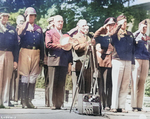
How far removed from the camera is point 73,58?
6.33 m

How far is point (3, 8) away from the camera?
6.02m

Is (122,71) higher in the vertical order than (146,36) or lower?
lower

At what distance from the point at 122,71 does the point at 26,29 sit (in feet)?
7.12

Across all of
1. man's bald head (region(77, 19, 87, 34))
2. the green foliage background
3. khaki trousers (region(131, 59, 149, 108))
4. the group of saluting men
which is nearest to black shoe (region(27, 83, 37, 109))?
the group of saluting men

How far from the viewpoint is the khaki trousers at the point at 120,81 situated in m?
6.48

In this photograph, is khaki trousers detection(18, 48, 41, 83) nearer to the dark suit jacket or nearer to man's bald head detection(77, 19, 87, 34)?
the dark suit jacket

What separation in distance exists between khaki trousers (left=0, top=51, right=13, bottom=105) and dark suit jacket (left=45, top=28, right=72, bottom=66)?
2.51 feet

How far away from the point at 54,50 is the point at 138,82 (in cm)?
196

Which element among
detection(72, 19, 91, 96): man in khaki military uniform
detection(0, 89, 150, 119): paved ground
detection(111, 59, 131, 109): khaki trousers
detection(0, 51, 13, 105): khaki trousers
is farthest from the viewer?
detection(111, 59, 131, 109): khaki trousers

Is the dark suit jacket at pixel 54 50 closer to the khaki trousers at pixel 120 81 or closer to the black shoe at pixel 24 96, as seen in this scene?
the black shoe at pixel 24 96

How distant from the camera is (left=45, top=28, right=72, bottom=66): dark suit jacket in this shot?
244 inches

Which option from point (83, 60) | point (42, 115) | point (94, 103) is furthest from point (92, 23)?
point (42, 115)

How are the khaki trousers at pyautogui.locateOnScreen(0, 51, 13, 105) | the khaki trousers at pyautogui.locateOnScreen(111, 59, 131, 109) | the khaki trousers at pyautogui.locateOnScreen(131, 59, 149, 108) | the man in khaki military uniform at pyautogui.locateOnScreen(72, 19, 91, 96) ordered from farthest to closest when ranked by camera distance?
the khaki trousers at pyautogui.locateOnScreen(131, 59, 149, 108) < the khaki trousers at pyautogui.locateOnScreen(111, 59, 131, 109) < the man in khaki military uniform at pyautogui.locateOnScreen(72, 19, 91, 96) < the khaki trousers at pyautogui.locateOnScreen(0, 51, 13, 105)

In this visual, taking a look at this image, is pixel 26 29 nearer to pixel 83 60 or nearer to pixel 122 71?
pixel 83 60
